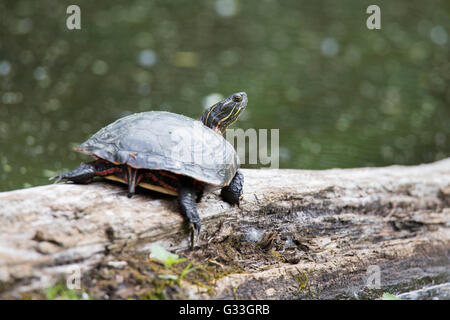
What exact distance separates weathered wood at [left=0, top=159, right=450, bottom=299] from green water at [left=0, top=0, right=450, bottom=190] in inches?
49.3

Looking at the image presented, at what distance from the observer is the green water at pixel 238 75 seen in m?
4.41

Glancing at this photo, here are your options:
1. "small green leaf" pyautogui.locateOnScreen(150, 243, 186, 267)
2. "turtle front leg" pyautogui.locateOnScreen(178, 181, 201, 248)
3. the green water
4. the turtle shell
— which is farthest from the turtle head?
the green water

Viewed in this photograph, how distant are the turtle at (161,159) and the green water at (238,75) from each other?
1349 mm

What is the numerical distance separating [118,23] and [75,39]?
0.89m

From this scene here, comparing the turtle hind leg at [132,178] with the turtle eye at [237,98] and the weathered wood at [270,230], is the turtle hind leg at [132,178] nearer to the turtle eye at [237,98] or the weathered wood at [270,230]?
the weathered wood at [270,230]

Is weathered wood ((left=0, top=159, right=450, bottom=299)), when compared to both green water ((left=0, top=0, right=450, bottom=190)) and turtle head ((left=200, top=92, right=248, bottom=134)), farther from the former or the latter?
green water ((left=0, top=0, right=450, bottom=190))

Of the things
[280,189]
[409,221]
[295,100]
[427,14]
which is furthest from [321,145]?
[427,14]

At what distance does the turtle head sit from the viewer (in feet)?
8.63

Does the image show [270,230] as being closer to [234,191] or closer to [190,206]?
[234,191]

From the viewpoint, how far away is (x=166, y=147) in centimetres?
206

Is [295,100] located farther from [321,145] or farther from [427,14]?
[427,14]

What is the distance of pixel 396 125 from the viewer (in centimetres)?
517

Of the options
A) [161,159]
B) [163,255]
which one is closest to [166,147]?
[161,159]
